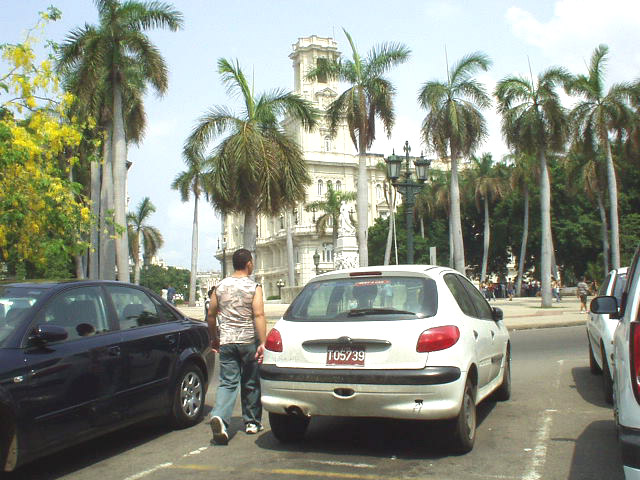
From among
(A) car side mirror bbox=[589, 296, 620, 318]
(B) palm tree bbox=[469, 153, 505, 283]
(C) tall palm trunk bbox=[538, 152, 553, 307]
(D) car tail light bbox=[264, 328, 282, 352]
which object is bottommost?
(D) car tail light bbox=[264, 328, 282, 352]

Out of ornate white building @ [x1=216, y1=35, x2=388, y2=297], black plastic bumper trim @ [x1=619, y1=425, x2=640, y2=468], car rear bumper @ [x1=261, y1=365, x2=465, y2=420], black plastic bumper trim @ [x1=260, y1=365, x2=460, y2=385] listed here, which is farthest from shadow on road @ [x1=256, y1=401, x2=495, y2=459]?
ornate white building @ [x1=216, y1=35, x2=388, y2=297]

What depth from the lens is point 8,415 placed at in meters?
4.94

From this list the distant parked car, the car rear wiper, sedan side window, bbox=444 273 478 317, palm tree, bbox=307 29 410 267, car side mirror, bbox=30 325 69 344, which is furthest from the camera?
palm tree, bbox=307 29 410 267

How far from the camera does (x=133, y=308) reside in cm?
690

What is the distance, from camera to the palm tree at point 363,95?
3023cm

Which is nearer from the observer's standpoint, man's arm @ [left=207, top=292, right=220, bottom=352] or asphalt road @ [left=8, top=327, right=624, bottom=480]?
asphalt road @ [left=8, top=327, right=624, bottom=480]

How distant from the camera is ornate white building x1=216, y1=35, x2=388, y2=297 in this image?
95750 millimetres

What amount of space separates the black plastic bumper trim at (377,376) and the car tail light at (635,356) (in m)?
1.88

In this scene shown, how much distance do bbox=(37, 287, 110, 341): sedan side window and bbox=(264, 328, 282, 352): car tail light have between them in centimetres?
147

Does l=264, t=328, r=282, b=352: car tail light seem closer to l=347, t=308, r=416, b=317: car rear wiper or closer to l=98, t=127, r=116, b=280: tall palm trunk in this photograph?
l=347, t=308, r=416, b=317: car rear wiper

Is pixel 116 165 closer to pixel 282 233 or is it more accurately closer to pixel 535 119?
pixel 535 119

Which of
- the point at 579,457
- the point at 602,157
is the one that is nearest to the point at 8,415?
the point at 579,457

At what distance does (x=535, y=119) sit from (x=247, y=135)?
58.3 ft


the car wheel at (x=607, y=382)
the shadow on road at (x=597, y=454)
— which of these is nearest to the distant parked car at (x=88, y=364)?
the shadow on road at (x=597, y=454)
